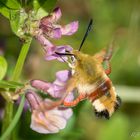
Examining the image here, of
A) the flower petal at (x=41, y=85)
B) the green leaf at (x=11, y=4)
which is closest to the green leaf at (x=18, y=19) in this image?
the green leaf at (x=11, y=4)

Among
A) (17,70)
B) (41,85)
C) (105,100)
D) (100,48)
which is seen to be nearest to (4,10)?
(17,70)

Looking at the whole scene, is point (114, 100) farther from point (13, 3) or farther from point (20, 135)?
point (20, 135)

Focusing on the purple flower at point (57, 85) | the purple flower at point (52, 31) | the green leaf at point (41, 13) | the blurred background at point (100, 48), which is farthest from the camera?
the blurred background at point (100, 48)

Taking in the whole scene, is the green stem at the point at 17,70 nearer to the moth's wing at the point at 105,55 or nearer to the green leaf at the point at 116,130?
the moth's wing at the point at 105,55

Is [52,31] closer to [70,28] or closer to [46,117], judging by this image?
[70,28]

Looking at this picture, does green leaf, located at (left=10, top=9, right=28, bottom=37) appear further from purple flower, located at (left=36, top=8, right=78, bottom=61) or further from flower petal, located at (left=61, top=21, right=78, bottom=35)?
flower petal, located at (left=61, top=21, right=78, bottom=35)

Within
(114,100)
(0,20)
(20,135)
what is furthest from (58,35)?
(0,20)
